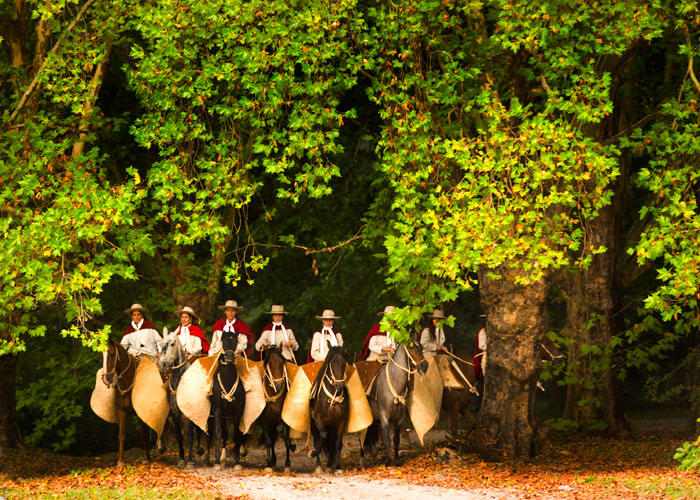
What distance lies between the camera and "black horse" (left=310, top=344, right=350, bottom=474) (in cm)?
1450

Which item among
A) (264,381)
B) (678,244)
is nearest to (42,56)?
(264,381)

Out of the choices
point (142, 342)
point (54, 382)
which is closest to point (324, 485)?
point (142, 342)

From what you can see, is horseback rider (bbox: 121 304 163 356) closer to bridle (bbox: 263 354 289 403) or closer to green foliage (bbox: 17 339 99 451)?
green foliage (bbox: 17 339 99 451)

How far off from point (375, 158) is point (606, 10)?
30.2 ft

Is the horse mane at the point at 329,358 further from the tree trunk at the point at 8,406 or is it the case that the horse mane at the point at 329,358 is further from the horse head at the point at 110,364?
the tree trunk at the point at 8,406

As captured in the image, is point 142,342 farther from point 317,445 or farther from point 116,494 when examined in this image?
point 116,494

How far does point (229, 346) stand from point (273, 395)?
1206 mm

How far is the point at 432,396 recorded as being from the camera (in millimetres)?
16234

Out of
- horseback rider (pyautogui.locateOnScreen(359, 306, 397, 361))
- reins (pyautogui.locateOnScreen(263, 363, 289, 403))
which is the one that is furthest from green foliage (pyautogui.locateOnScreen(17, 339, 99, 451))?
horseback rider (pyautogui.locateOnScreen(359, 306, 397, 361))

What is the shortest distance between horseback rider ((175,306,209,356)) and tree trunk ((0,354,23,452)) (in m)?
4.51

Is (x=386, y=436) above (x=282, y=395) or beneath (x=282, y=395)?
beneath

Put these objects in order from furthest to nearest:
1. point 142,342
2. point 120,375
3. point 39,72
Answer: point 142,342, point 39,72, point 120,375

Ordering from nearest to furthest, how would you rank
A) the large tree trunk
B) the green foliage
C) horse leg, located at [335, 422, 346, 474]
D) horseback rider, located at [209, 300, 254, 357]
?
1. horse leg, located at [335, 422, 346, 474]
2. the large tree trunk
3. horseback rider, located at [209, 300, 254, 357]
4. the green foliage

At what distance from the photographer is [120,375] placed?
623 inches
